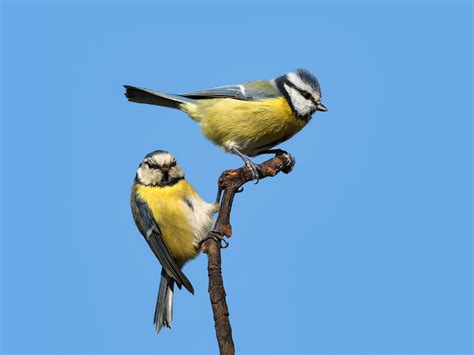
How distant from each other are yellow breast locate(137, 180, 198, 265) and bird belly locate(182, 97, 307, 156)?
368 millimetres

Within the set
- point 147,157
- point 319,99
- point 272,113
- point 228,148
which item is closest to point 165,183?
point 147,157

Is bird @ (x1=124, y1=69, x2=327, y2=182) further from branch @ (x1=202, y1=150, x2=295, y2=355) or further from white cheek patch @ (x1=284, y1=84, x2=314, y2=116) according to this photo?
branch @ (x1=202, y1=150, x2=295, y2=355)

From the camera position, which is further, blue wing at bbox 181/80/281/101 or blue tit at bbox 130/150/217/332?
blue wing at bbox 181/80/281/101

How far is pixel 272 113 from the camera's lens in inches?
140

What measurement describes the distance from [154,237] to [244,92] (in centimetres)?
100

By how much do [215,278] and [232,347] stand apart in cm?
34

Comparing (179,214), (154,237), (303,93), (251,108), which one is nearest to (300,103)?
(303,93)

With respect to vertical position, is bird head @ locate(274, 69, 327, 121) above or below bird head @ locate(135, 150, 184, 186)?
above

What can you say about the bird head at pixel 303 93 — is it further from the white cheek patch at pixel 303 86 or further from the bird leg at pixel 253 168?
the bird leg at pixel 253 168

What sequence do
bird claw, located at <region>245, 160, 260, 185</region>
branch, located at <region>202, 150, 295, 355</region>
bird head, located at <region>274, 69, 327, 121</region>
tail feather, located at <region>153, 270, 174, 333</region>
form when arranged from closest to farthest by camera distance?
branch, located at <region>202, 150, 295, 355</region>, bird claw, located at <region>245, 160, 260, 185</region>, bird head, located at <region>274, 69, 327, 121</region>, tail feather, located at <region>153, 270, 174, 333</region>

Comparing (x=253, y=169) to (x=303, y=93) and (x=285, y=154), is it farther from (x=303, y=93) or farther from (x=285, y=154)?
(x=303, y=93)

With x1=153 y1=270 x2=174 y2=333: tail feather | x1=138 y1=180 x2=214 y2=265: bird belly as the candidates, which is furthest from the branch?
x1=153 y1=270 x2=174 y2=333: tail feather

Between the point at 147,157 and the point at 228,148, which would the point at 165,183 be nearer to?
the point at 147,157

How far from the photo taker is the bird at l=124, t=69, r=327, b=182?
356 centimetres
